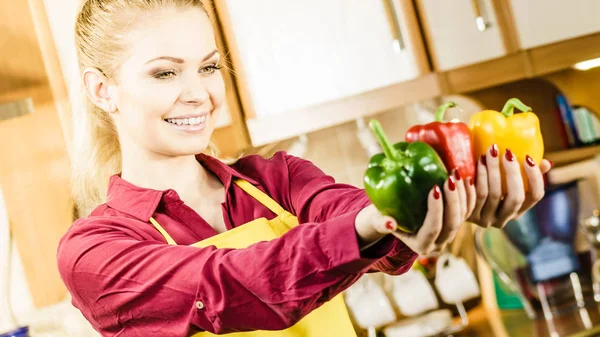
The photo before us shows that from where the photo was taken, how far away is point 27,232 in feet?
7.29

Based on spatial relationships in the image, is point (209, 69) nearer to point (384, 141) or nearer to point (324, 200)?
point (324, 200)

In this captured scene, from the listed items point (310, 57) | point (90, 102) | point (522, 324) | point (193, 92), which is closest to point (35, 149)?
point (310, 57)

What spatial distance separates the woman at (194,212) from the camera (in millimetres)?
888

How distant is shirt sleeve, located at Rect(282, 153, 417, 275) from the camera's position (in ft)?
3.56

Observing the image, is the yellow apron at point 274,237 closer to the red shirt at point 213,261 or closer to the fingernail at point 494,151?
the red shirt at point 213,261

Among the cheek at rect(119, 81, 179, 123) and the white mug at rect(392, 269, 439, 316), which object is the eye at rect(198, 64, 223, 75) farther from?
the white mug at rect(392, 269, 439, 316)

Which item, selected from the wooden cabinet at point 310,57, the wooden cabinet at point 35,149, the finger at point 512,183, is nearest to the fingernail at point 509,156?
the finger at point 512,183

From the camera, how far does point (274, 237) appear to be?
1.20 meters

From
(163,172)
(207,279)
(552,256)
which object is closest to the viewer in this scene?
(207,279)

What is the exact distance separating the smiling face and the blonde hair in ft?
0.06

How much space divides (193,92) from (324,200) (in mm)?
235

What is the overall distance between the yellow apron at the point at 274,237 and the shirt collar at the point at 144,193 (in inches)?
0.6

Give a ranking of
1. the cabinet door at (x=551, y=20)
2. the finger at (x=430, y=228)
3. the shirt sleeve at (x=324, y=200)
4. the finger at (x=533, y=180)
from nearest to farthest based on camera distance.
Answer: the finger at (x=430, y=228)
the finger at (x=533, y=180)
the shirt sleeve at (x=324, y=200)
the cabinet door at (x=551, y=20)

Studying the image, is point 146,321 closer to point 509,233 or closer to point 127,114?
point 127,114
